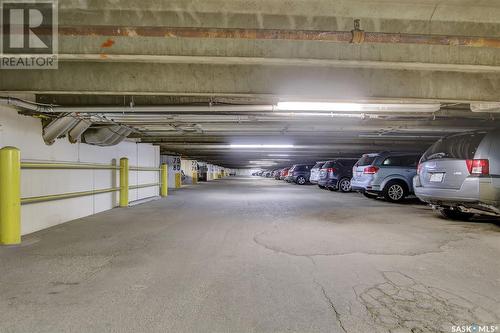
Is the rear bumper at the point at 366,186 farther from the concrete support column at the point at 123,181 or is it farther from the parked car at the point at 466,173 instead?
the concrete support column at the point at 123,181

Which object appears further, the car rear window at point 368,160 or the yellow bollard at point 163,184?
the yellow bollard at point 163,184

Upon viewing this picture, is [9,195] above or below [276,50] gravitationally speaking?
below

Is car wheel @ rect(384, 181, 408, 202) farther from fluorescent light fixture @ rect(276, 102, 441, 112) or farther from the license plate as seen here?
fluorescent light fixture @ rect(276, 102, 441, 112)

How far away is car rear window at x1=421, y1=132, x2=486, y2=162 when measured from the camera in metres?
6.58

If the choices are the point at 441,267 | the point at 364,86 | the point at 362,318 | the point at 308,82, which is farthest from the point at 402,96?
the point at 362,318

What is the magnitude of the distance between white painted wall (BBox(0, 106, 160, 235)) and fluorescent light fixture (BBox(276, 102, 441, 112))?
5024 millimetres

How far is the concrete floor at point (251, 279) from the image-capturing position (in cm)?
267

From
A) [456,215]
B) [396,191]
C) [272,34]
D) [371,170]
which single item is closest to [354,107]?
[272,34]

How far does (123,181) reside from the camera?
10.6 m

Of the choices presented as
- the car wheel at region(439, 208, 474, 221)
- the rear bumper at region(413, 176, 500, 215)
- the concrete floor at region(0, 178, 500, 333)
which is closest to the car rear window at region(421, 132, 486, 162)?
the rear bumper at region(413, 176, 500, 215)

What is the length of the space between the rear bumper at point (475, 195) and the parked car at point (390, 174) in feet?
15.9

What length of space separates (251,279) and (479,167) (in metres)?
5.41

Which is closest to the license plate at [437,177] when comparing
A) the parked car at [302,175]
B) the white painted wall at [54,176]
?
the white painted wall at [54,176]

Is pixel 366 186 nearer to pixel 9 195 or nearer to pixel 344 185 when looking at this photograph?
pixel 344 185
